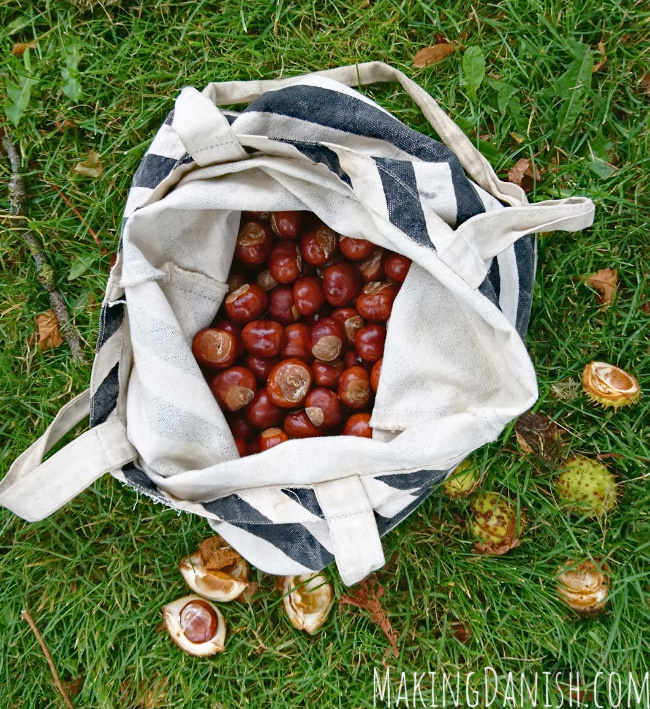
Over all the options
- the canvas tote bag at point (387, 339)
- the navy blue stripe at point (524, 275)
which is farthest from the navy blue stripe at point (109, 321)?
the navy blue stripe at point (524, 275)

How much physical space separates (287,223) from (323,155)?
0.94ft

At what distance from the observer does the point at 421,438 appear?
1460 mm

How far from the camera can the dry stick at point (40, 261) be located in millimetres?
2088

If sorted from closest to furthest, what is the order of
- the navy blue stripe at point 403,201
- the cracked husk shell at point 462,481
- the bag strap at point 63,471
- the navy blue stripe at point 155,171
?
the navy blue stripe at point 403,201 → the bag strap at point 63,471 → the navy blue stripe at point 155,171 → the cracked husk shell at point 462,481

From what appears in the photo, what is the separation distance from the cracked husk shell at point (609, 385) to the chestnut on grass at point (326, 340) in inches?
29.8

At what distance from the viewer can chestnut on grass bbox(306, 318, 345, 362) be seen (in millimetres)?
1741

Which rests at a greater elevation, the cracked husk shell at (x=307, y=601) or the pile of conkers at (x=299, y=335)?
the pile of conkers at (x=299, y=335)

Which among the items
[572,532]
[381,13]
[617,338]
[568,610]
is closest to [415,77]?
[381,13]

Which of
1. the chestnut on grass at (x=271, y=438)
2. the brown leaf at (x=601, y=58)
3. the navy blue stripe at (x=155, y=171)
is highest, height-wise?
the navy blue stripe at (x=155, y=171)

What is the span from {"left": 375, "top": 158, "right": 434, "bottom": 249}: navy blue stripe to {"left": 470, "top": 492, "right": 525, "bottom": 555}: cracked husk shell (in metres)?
0.91

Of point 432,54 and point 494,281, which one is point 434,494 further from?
point 432,54

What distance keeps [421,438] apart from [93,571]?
129cm

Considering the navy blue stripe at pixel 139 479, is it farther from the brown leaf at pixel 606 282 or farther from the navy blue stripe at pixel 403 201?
the brown leaf at pixel 606 282

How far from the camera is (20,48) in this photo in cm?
212
